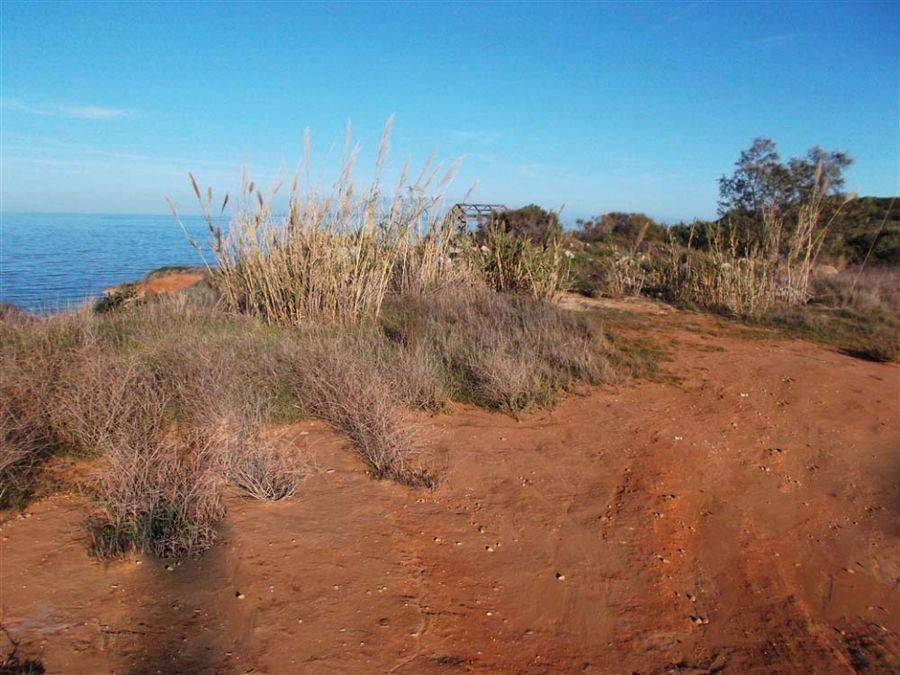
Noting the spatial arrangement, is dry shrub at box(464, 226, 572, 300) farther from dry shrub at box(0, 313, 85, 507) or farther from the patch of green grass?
dry shrub at box(0, 313, 85, 507)

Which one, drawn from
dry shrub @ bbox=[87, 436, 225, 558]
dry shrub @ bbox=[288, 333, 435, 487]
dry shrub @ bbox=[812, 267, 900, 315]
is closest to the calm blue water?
dry shrub @ bbox=[288, 333, 435, 487]

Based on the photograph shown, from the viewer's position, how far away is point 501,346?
18.4 feet

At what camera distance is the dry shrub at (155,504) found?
302 cm

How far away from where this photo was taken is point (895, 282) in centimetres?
1128

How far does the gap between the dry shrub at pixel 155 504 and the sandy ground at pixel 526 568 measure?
11 cm

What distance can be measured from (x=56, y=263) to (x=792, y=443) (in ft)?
61.9

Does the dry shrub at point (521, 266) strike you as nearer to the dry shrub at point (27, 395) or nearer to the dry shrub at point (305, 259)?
the dry shrub at point (305, 259)

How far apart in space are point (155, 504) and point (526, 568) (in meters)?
2.02

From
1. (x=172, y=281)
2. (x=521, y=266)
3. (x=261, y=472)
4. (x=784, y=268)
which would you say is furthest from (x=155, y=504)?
(x=172, y=281)

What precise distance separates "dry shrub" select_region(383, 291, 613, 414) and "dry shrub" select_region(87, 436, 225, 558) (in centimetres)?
249

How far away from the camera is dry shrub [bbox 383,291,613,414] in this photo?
5258 millimetres

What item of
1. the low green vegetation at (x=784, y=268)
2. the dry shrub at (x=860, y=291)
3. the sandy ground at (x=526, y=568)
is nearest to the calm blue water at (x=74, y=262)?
the sandy ground at (x=526, y=568)

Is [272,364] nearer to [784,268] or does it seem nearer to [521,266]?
[521,266]

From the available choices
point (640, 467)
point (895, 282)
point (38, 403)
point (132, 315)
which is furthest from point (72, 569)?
point (895, 282)
